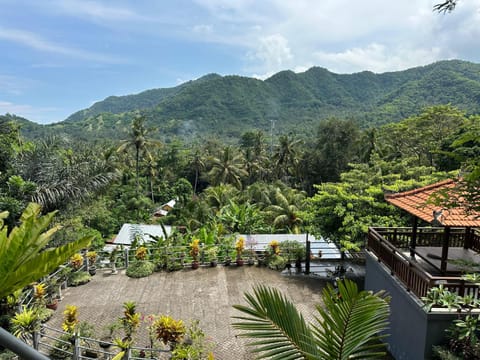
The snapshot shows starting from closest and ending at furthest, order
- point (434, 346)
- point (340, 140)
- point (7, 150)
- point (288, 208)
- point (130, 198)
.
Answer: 1. point (434, 346)
2. point (7, 150)
3. point (288, 208)
4. point (340, 140)
5. point (130, 198)

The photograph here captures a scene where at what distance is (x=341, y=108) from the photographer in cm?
12206

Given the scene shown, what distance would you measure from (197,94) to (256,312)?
140755mm

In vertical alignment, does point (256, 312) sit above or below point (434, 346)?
above

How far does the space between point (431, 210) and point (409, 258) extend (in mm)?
1146

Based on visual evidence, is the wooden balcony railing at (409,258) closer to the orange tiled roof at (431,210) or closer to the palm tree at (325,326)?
the orange tiled roof at (431,210)

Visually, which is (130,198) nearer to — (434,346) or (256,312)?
(434,346)

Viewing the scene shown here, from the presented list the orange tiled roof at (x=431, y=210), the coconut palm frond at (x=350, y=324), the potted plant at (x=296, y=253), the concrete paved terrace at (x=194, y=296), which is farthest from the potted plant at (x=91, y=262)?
the coconut palm frond at (x=350, y=324)

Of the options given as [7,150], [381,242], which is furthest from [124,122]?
[381,242]

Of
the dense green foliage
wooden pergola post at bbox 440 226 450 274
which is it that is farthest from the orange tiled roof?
the dense green foliage

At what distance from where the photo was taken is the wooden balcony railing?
659 centimetres

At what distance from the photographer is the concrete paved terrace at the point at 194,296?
28.3 ft

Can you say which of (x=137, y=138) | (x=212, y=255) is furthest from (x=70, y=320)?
(x=137, y=138)

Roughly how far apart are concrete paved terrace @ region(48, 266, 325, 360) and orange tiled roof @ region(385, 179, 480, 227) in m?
3.78

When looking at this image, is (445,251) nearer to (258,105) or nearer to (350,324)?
(350,324)
